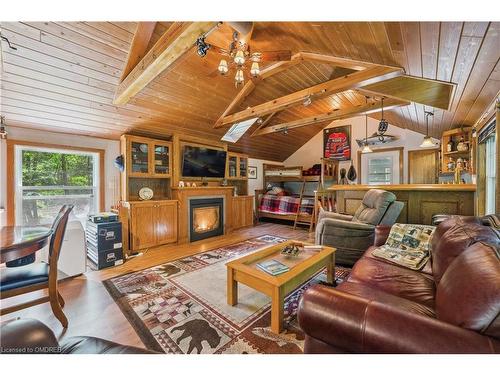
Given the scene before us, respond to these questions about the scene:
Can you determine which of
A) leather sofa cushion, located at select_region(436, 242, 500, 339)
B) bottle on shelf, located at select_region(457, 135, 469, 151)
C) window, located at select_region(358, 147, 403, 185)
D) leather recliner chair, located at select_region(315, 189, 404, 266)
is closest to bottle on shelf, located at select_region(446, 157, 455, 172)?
bottle on shelf, located at select_region(457, 135, 469, 151)

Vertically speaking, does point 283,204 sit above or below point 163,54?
below

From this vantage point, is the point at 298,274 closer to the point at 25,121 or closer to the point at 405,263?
the point at 405,263

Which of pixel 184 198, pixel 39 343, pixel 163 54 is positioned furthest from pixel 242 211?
pixel 39 343

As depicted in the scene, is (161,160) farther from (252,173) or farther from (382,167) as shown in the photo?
(382,167)

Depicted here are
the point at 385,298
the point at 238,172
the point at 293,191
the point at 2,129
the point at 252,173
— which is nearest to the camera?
the point at 385,298

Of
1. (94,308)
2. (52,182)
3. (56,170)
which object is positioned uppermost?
(56,170)

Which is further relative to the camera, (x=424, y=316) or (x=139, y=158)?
(x=139, y=158)

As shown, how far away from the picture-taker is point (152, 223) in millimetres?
3736

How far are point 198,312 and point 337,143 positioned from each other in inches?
229

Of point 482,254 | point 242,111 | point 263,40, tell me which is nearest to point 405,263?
point 482,254

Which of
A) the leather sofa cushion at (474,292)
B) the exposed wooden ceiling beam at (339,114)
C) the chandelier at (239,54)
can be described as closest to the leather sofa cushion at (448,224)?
the leather sofa cushion at (474,292)

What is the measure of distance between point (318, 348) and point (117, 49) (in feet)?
10.8

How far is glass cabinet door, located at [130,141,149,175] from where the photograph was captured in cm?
371

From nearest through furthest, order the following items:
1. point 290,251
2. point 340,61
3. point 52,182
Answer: point 290,251
point 340,61
point 52,182
